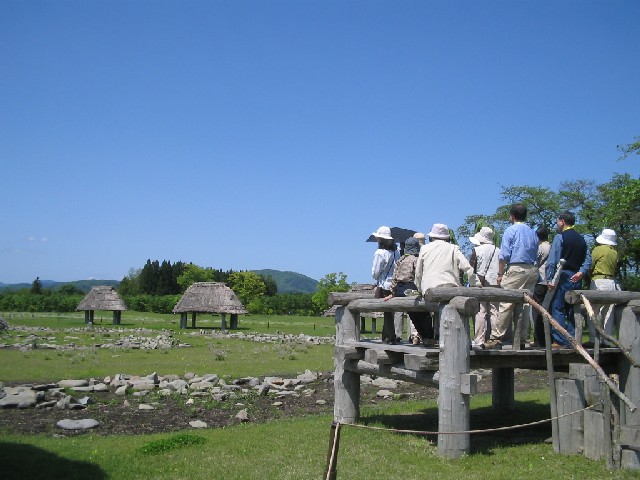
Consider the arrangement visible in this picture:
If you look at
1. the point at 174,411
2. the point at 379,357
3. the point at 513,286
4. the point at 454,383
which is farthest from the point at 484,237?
the point at 174,411

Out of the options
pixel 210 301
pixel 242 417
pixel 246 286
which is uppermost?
pixel 246 286

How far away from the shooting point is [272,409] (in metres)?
13.3

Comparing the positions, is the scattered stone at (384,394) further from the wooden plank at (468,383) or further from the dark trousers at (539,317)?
the wooden plank at (468,383)

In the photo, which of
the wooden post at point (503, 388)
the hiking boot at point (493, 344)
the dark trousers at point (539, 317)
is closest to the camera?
the hiking boot at point (493, 344)

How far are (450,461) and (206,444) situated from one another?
3762mm

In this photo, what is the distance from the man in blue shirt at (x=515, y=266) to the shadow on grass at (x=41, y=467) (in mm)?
5755

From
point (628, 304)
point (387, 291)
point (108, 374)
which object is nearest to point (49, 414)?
point (108, 374)

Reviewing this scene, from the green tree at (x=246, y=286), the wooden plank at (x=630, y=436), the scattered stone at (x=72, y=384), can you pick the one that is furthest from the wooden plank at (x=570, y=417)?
the green tree at (x=246, y=286)

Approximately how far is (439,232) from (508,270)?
48.1 inches

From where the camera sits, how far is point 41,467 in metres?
8.23

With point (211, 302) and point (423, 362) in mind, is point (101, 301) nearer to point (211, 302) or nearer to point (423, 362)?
point (211, 302)

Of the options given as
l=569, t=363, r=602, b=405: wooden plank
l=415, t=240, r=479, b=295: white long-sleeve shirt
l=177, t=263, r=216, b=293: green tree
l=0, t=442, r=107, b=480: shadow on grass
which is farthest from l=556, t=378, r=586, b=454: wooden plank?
l=177, t=263, r=216, b=293: green tree

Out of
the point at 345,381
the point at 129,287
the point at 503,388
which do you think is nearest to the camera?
the point at 345,381

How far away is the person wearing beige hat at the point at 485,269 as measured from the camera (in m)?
9.59
